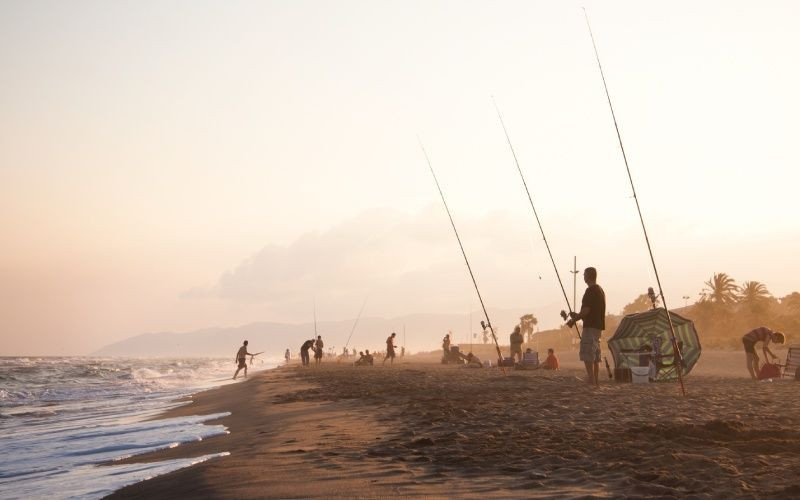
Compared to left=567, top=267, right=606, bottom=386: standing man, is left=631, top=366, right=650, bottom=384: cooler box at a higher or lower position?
lower

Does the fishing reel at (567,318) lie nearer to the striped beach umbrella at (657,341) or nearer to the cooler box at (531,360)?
the striped beach umbrella at (657,341)

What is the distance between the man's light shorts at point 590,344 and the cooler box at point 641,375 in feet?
6.40

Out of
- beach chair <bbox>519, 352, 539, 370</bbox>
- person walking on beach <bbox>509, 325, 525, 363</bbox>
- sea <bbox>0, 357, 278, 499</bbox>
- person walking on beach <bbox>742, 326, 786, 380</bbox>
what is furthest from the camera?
person walking on beach <bbox>509, 325, 525, 363</bbox>

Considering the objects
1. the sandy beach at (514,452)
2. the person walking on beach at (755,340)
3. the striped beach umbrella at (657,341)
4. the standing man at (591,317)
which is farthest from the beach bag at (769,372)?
the sandy beach at (514,452)

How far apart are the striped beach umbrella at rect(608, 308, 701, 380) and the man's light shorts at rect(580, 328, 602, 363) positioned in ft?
7.45

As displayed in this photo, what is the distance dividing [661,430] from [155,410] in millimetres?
12353

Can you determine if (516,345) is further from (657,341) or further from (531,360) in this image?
(657,341)

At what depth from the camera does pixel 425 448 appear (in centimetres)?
615

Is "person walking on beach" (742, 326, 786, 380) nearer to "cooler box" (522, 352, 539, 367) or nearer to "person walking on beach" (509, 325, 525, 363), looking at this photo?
"cooler box" (522, 352, 539, 367)

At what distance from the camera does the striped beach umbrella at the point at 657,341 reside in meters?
14.6

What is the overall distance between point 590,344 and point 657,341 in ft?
9.04

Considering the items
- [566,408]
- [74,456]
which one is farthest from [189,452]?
Result: [566,408]

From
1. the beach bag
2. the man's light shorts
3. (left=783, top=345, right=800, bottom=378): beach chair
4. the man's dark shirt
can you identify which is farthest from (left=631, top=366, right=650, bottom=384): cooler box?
(left=783, top=345, right=800, bottom=378): beach chair

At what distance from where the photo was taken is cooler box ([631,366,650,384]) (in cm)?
1423
